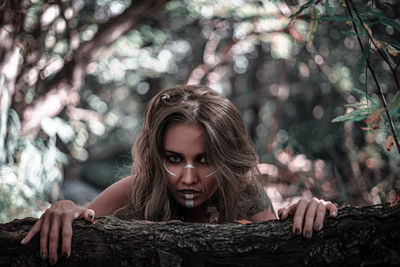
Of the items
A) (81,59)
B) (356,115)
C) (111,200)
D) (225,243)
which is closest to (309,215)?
(225,243)

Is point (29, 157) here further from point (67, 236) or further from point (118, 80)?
point (118, 80)

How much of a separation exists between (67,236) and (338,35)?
425 centimetres

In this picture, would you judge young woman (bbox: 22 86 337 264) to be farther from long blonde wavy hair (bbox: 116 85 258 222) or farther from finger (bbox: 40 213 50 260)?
finger (bbox: 40 213 50 260)

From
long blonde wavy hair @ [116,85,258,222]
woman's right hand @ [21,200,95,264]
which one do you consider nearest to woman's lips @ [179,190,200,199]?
long blonde wavy hair @ [116,85,258,222]

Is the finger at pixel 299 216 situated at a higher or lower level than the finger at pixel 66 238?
higher

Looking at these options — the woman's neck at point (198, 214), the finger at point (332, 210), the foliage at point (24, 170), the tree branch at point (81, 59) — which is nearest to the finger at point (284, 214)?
the finger at point (332, 210)

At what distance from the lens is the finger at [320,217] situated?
1069mm

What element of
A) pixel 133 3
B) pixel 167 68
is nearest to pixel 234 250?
pixel 133 3

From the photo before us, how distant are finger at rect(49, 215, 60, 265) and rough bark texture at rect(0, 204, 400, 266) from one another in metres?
0.03

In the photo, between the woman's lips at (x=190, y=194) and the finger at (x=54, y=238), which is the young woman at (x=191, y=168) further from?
the finger at (x=54, y=238)

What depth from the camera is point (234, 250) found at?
108cm

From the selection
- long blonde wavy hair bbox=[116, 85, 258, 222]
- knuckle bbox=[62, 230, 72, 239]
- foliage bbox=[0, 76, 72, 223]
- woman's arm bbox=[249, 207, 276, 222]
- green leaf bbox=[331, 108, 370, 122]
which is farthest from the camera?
foliage bbox=[0, 76, 72, 223]

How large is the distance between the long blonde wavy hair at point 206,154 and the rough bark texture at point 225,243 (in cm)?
63

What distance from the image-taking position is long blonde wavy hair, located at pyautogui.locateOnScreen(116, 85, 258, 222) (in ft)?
5.89
